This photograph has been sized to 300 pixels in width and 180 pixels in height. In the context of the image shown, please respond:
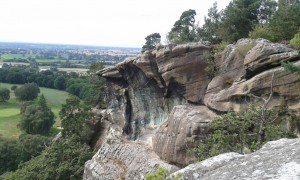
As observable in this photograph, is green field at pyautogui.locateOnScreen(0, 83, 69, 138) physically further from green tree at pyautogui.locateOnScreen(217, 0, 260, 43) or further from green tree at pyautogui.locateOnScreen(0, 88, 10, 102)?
green tree at pyautogui.locateOnScreen(217, 0, 260, 43)

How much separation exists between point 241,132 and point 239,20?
70.8ft

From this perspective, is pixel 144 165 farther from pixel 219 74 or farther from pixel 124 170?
pixel 219 74

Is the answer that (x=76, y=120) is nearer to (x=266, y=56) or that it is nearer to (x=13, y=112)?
(x=266, y=56)

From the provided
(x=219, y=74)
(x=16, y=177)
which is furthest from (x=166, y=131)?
(x=16, y=177)

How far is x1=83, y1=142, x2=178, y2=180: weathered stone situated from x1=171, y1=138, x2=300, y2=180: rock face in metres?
17.0

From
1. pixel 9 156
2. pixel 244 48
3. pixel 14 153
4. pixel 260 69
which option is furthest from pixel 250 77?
pixel 9 156

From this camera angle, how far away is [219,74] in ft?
94.8

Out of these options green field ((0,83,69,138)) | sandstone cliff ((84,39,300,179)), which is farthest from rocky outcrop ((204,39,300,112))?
green field ((0,83,69,138))

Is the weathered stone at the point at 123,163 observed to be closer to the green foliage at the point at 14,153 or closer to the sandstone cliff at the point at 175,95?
the sandstone cliff at the point at 175,95

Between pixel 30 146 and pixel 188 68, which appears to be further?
pixel 30 146

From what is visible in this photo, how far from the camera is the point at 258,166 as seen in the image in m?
8.51

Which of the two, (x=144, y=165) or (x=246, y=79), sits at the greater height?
(x=246, y=79)

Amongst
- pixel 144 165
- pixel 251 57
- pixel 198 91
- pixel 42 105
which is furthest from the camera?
pixel 42 105

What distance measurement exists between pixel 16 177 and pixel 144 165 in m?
16.2
